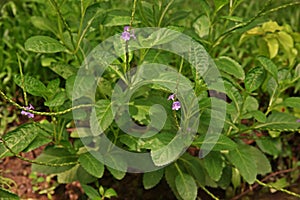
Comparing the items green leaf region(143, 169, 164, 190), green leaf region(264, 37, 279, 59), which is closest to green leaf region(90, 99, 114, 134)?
green leaf region(143, 169, 164, 190)

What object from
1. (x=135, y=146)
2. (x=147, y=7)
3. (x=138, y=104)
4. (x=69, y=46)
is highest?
(x=147, y=7)

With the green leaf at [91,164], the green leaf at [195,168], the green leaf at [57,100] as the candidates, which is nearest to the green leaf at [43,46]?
the green leaf at [57,100]

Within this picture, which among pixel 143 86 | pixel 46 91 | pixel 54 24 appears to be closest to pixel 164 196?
pixel 143 86

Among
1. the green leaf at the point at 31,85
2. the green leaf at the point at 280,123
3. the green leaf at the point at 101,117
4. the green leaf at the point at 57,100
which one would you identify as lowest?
the green leaf at the point at 280,123

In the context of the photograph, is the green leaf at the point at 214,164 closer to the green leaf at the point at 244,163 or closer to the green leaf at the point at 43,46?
the green leaf at the point at 244,163

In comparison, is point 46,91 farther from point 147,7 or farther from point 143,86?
point 147,7

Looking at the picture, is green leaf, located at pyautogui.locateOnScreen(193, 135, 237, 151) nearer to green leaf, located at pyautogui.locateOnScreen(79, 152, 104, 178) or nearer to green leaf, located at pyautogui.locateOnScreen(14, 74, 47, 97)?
green leaf, located at pyautogui.locateOnScreen(79, 152, 104, 178)
